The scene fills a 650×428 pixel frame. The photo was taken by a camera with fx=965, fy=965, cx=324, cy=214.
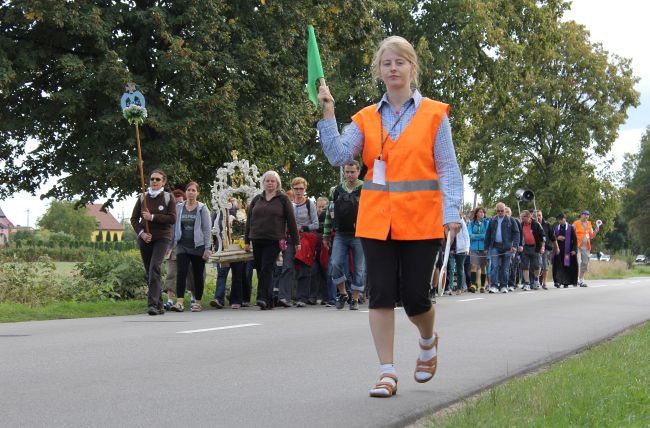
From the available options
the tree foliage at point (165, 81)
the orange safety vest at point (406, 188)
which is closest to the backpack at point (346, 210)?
the orange safety vest at point (406, 188)

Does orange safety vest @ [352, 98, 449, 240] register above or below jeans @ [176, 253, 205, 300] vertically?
above

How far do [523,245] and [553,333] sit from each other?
1485 centimetres

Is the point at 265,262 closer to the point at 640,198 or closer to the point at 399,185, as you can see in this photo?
the point at 399,185

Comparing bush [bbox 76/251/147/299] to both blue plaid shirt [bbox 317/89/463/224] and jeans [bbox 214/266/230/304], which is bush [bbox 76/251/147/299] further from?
blue plaid shirt [bbox 317/89/463/224]

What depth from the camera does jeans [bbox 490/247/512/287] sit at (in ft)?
78.4

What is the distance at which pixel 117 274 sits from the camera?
618 inches

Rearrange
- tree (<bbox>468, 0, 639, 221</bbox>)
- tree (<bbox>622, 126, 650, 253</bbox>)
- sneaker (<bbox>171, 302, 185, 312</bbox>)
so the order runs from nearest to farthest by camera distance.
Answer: sneaker (<bbox>171, 302, 185, 312</bbox>)
tree (<bbox>468, 0, 639, 221</bbox>)
tree (<bbox>622, 126, 650, 253</bbox>)

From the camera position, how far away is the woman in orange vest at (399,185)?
5.67m

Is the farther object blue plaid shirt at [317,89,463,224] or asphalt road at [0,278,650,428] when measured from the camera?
blue plaid shirt at [317,89,463,224]

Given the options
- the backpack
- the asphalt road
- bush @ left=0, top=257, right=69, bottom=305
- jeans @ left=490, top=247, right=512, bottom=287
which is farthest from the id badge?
jeans @ left=490, top=247, right=512, bottom=287

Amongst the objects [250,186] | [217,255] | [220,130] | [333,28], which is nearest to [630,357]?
[217,255]

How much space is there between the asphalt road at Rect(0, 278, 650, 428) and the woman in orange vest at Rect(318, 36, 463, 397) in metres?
0.64

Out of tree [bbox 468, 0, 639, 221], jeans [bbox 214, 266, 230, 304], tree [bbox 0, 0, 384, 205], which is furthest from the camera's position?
tree [bbox 468, 0, 639, 221]

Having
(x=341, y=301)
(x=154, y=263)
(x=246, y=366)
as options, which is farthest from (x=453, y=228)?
(x=341, y=301)
